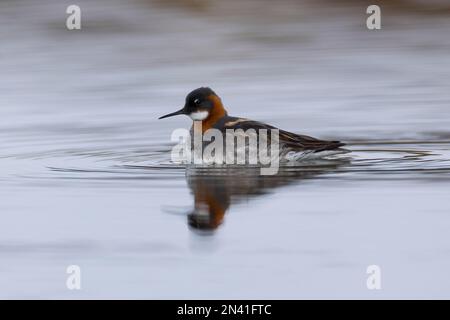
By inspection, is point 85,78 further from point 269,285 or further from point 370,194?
point 269,285

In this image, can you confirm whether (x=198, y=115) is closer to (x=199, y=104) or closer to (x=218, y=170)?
(x=199, y=104)

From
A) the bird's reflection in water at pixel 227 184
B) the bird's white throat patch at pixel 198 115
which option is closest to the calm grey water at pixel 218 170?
the bird's reflection in water at pixel 227 184

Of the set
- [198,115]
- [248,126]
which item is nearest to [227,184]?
[248,126]

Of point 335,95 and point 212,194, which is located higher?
point 335,95

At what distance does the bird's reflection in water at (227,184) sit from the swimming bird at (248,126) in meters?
0.12

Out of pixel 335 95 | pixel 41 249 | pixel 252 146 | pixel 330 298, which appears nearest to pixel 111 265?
pixel 41 249

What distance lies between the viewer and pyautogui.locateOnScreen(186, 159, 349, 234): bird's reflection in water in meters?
7.07

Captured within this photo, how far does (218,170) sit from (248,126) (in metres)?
0.71

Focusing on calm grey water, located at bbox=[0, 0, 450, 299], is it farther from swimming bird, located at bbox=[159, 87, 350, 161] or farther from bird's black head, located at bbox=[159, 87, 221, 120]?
bird's black head, located at bbox=[159, 87, 221, 120]

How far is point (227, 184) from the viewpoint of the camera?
27.1 ft

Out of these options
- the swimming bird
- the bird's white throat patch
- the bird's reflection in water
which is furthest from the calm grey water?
the bird's white throat patch

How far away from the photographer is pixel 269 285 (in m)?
5.55

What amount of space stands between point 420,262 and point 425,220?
0.96 metres

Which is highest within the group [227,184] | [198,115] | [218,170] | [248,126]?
[198,115]
